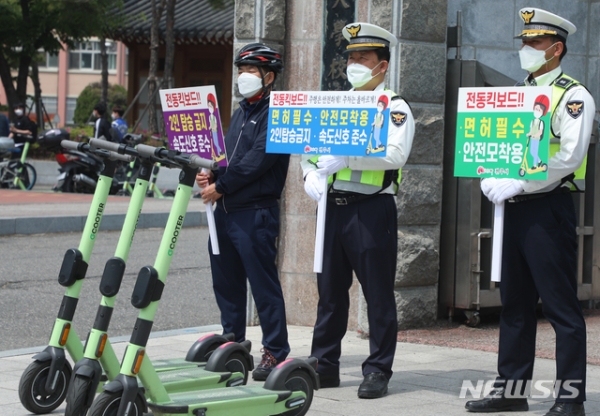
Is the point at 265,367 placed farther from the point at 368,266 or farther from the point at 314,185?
the point at 314,185

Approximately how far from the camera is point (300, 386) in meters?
Result: 5.00

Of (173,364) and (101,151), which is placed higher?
(101,151)

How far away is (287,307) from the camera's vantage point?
780cm

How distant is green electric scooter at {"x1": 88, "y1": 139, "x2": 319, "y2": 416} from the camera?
167 inches

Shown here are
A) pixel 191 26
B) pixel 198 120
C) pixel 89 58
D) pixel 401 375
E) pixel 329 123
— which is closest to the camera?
pixel 329 123

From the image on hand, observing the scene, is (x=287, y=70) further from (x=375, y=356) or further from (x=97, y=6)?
(x=97, y=6)

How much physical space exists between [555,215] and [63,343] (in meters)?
2.54

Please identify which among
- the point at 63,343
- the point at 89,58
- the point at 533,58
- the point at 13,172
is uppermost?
the point at 89,58

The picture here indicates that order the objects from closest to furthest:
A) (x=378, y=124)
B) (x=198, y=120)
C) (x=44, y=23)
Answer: (x=378, y=124) < (x=198, y=120) < (x=44, y=23)

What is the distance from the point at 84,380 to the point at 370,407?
1.58m

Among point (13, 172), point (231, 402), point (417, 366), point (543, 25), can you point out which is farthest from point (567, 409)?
point (13, 172)

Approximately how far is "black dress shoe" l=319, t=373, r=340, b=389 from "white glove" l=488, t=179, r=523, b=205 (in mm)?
1483

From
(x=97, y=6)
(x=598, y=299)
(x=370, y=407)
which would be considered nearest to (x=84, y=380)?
(x=370, y=407)

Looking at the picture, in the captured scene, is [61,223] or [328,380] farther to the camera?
[61,223]
